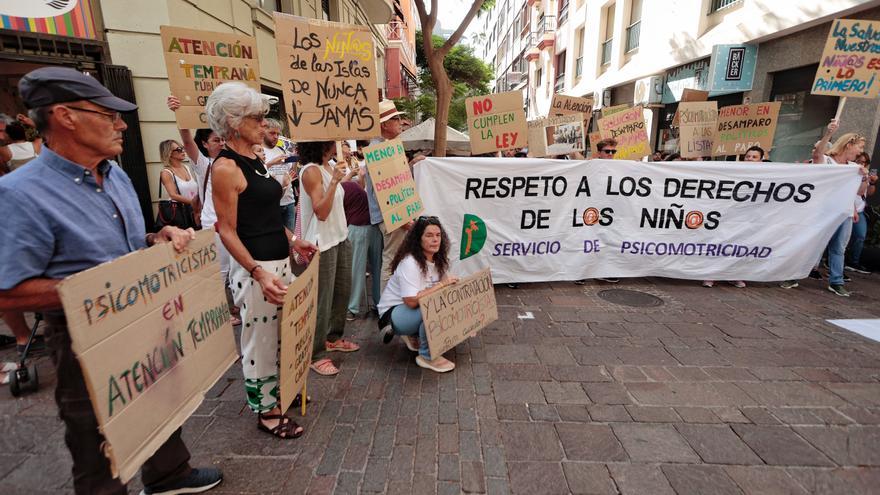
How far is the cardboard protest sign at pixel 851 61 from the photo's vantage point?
5086 mm

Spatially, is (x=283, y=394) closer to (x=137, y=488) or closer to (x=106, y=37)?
(x=137, y=488)

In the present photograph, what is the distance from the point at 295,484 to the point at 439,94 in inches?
290

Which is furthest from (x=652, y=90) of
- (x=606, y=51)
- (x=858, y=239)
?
A: (x=858, y=239)

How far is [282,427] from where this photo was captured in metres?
2.54

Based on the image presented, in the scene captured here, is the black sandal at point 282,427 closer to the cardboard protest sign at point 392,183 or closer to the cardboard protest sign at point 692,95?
the cardboard protest sign at point 392,183

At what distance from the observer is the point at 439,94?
8180mm

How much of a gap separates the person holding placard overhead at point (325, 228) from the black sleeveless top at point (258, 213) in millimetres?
679

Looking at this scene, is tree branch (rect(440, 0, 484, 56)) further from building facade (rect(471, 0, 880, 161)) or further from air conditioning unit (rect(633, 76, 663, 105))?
air conditioning unit (rect(633, 76, 663, 105))

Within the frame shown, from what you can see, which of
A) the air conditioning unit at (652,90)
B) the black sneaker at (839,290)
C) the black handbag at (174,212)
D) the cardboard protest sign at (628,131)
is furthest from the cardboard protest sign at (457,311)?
the air conditioning unit at (652,90)

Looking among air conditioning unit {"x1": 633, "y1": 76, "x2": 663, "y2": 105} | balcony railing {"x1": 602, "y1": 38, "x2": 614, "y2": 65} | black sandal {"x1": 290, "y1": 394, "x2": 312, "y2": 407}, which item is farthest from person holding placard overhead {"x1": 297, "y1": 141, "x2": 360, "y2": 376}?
balcony railing {"x1": 602, "y1": 38, "x2": 614, "y2": 65}

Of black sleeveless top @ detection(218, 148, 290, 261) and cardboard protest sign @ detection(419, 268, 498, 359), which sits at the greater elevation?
black sleeveless top @ detection(218, 148, 290, 261)

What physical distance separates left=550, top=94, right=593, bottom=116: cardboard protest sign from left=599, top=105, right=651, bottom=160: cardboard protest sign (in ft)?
4.59

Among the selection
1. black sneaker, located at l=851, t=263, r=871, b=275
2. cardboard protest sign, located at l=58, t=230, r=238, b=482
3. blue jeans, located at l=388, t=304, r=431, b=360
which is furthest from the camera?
black sneaker, located at l=851, t=263, r=871, b=275

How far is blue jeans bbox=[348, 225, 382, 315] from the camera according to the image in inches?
167
